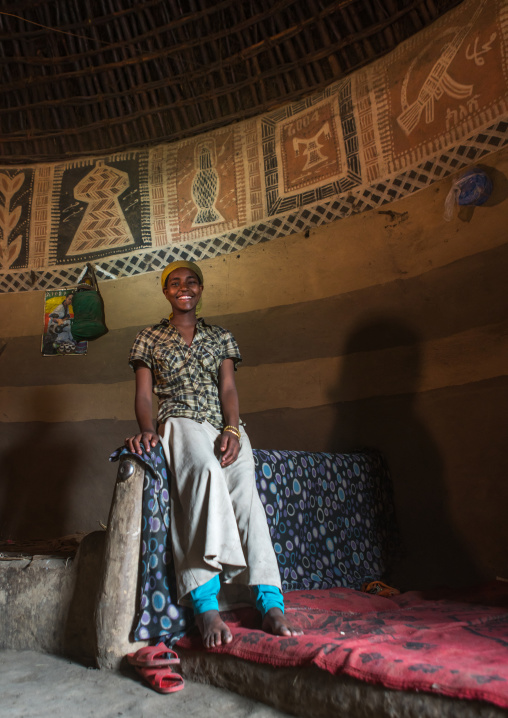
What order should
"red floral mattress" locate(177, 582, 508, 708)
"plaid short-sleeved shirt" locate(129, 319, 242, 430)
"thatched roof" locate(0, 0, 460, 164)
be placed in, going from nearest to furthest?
"red floral mattress" locate(177, 582, 508, 708)
"plaid short-sleeved shirt" locate(129, 319, 242, 430)
"thatched roof" locate(0, 0, 460, 164)

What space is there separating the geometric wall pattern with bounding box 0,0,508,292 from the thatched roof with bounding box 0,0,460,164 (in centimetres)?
14

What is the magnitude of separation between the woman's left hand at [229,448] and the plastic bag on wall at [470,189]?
1978 millimetres

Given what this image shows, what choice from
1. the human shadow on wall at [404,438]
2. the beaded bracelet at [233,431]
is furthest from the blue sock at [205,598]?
the human shadow on wall at [404,438]

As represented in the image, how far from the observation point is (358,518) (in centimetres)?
301

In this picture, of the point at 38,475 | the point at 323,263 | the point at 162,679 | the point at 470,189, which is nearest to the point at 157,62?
the point at 323,263

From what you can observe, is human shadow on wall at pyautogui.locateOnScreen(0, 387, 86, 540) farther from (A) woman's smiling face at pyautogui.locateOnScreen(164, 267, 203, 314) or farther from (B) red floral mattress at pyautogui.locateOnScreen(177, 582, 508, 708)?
(B) red floral mattress at pyautogui.locateOnScreen(177, 582, 508, 708)

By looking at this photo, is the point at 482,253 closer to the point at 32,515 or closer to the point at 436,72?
the point at 436,72

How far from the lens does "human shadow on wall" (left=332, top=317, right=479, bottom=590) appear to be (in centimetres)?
309

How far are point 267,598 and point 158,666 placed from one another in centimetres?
42

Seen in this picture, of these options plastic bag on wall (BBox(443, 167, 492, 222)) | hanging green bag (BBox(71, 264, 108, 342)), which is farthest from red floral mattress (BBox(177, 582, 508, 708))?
hanging green bag (BBox(71, 264, 108, 342))

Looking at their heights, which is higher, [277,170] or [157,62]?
[157,62]

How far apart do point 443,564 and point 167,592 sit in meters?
1.72

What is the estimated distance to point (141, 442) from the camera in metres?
2.14

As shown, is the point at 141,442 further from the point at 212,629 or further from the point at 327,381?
the point at 327,381
